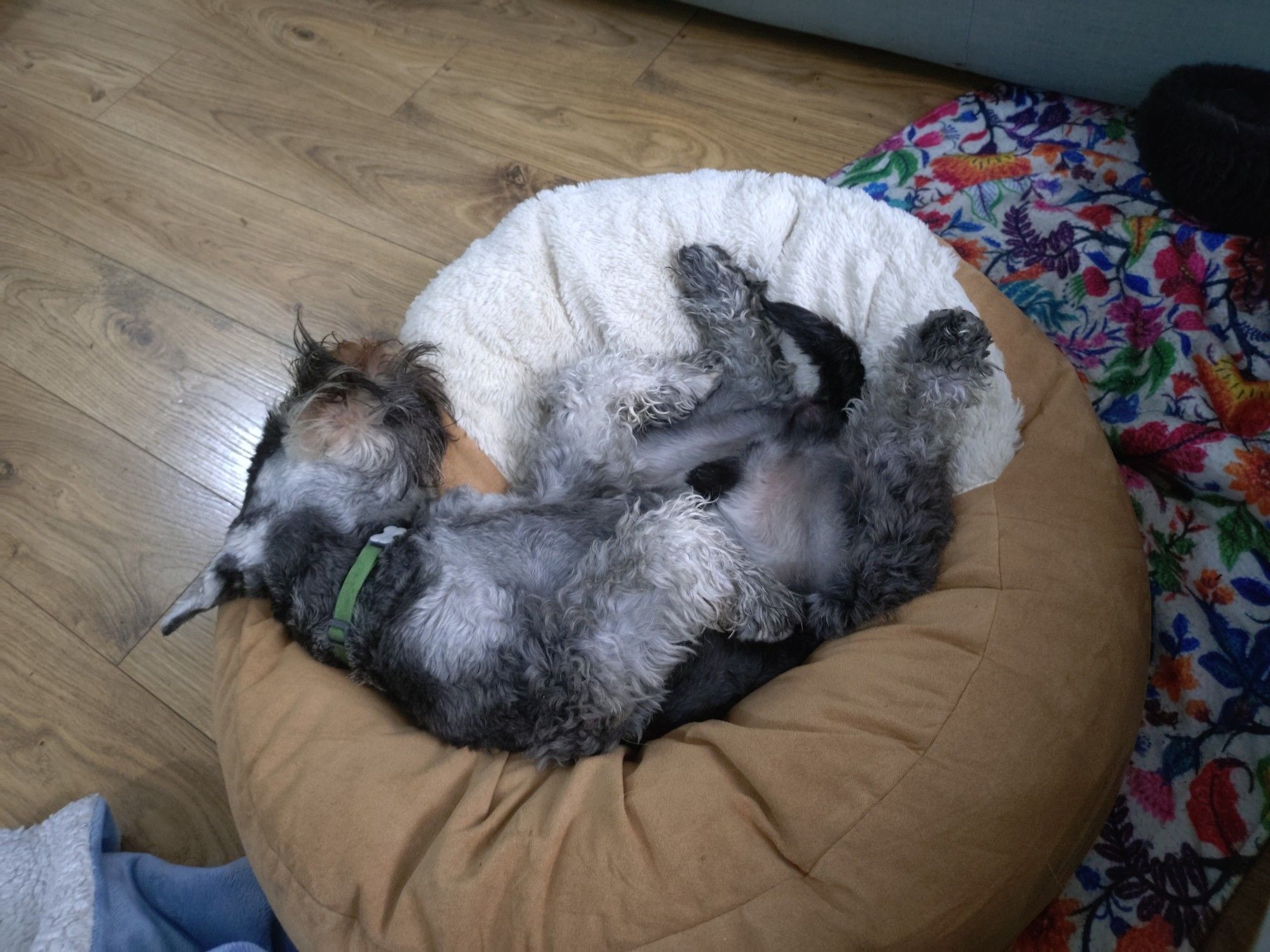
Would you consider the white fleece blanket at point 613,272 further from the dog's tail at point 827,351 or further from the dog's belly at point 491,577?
the dog's belly at point 491,577

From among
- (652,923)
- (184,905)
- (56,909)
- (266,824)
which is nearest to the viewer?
(652,923)

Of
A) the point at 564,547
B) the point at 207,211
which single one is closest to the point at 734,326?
the point at 564,547

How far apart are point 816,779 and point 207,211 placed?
2893 mm

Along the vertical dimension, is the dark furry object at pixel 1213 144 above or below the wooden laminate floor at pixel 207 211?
above

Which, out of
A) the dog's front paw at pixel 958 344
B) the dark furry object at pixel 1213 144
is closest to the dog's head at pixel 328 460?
the dog's front paw at pixel 958 344

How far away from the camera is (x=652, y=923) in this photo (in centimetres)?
157

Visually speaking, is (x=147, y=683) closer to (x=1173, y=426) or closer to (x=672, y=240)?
(x=672, y=240)

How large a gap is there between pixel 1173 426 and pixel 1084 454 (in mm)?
356

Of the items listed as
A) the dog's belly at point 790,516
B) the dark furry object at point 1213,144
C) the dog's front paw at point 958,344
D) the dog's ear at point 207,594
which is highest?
the dark furry object at point 1213,144

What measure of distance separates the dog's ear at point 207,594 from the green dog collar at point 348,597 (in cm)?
23

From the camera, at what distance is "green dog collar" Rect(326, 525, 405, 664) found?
189 centimetres

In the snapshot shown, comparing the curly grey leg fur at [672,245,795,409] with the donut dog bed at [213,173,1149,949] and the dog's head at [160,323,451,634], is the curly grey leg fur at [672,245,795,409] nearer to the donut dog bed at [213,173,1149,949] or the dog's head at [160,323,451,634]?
the donut dog bed at [213,173,1149,949]

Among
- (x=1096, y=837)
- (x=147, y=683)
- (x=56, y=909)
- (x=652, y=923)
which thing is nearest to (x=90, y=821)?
(x=56, y=909)

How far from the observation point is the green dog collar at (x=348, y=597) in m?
1.89
